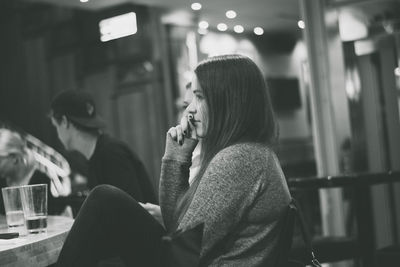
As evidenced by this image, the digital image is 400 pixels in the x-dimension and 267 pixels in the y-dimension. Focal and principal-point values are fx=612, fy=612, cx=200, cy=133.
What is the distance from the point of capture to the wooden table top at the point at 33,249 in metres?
1.32

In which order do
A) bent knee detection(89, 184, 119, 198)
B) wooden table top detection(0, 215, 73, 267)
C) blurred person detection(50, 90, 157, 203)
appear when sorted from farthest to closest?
blurred person detection(50, 90, 157, 203), bent knee detection(89, 184, 119, 198), wooden table top detection(0, 215, 73, 267)

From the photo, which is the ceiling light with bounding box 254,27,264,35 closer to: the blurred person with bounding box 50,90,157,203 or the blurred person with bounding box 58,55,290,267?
the blurred person with bounding box 50,90,157,203

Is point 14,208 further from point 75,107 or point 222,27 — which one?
point 222,27

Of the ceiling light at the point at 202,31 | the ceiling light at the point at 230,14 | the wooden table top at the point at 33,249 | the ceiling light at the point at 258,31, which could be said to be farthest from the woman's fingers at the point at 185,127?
the ceiling light at the point at 202,31

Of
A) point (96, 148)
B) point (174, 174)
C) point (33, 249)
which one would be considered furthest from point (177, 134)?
point (96, 148)

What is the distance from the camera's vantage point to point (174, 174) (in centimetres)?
193

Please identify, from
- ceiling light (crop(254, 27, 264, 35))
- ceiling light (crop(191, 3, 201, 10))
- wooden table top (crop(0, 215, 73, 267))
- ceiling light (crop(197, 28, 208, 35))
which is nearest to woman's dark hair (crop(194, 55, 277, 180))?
wooden table top (crop(0, 215, 73, 267))

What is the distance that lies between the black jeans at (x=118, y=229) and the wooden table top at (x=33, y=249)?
0.07 metres

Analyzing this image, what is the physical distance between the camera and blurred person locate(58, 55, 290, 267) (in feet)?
5.12

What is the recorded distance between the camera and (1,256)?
1294 millimetres

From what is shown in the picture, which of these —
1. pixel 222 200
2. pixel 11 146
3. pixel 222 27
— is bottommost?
pixel 222 200

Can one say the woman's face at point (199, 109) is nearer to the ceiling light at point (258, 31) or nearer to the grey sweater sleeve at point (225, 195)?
the grey sweater sleeve at point (225, 195)

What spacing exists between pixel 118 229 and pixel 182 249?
22 cm

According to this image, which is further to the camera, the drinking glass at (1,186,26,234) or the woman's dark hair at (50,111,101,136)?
the woman's dark hair at (50,111,101,136)
